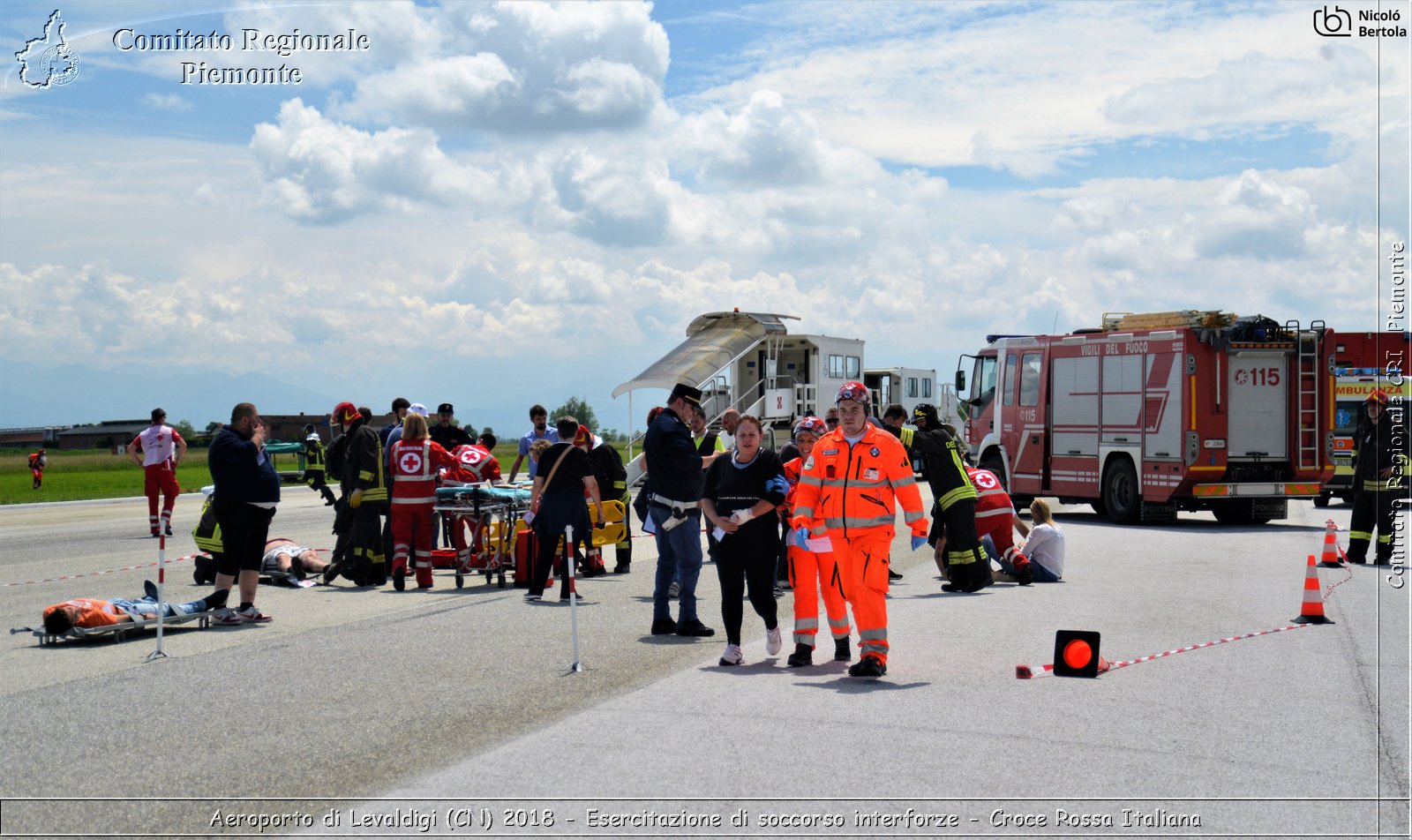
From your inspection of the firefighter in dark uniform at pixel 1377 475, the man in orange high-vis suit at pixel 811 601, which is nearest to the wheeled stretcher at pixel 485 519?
the man in orange high-vis suit at pixel 811 601

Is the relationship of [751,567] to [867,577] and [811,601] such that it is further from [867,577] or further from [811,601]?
[867,577]

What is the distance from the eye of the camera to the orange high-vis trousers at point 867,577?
8656 millimetres

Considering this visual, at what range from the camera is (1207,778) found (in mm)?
6008

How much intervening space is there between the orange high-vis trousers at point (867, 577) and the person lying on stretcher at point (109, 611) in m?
4.78

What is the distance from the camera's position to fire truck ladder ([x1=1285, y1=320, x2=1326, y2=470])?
21703 mm

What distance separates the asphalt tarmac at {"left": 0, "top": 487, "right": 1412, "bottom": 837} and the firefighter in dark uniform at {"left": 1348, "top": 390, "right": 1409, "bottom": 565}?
14.1 ft

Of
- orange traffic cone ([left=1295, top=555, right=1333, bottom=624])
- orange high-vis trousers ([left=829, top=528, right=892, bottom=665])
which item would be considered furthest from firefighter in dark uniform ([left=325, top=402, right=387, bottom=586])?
orange traffic cone ([left=1295, top=555, right=1333, bottom=624])

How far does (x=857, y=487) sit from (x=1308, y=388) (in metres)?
15.6

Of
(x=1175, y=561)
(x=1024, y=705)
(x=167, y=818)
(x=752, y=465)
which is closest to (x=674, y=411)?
(x=752, y=465)

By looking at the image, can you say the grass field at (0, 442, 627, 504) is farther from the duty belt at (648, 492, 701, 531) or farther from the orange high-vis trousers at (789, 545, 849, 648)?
the orange high-vis trousers at (789, 545, 849, 648)

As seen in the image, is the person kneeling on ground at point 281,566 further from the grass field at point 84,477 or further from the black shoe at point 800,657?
the grass field at point 84,477

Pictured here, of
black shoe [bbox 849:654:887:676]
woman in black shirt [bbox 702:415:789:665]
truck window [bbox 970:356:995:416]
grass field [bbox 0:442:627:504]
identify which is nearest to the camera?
black shoe [bbox 849:654:887:676]

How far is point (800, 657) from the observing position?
9.11 m

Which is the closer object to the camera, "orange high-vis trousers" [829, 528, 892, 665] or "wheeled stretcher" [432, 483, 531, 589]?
"orange high-vis trousers" [829, 528, 892, 665]
